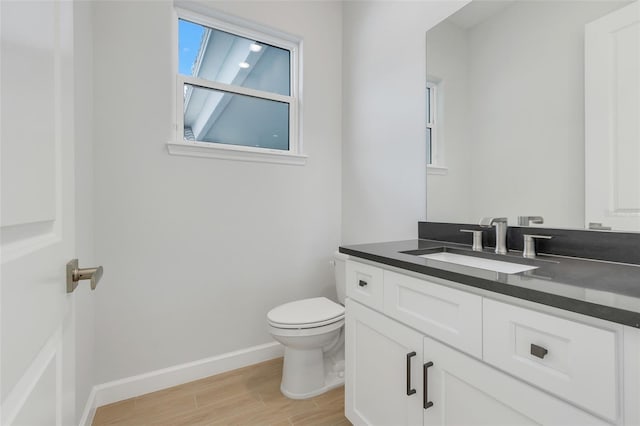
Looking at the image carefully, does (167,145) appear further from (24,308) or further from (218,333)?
(24,308)

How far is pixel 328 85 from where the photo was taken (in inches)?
92.9

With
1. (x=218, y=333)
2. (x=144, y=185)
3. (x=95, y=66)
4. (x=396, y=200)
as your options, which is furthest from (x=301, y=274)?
(x=95, y=66)

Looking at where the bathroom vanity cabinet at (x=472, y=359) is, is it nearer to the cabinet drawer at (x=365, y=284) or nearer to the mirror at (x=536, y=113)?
the cabinet drawer at (x=365, y=284)

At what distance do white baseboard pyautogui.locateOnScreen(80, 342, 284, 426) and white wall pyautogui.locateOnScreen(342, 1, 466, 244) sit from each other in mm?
1059

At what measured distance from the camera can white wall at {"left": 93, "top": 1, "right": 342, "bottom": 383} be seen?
5.47ft

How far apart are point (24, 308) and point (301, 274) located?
1.92 m

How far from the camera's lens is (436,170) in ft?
5.39

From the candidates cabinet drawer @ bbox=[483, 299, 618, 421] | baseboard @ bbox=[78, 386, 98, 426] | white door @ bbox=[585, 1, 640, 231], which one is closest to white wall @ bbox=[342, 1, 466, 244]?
white door @ bbox=[585, 1, 640, 231]

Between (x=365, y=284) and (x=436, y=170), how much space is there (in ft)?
2.62

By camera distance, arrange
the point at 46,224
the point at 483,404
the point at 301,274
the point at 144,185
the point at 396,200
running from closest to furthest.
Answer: the point at 46,224
the point at 483,404
the point at 144,185
the point at 396,200
the point at 301,274

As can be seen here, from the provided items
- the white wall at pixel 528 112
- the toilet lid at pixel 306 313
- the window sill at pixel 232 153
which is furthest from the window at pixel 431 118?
the toilet lid at pixel 306 313

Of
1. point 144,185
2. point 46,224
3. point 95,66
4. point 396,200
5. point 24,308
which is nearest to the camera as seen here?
point 24,308

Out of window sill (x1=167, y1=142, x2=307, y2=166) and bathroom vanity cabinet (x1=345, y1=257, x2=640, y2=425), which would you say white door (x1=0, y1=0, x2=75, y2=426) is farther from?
window sill (x1=167, y1=142, x2=307, y2=166)

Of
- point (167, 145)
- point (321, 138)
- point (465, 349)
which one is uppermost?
point (321, 138)
